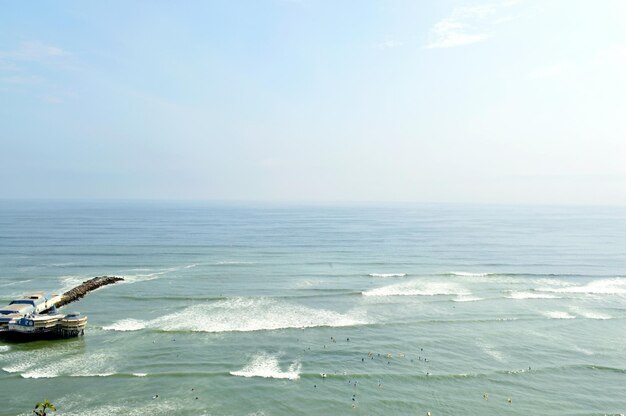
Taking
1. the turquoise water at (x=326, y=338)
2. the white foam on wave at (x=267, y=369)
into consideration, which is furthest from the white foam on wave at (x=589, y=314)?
the white foam on wave at (x=267, y=369)

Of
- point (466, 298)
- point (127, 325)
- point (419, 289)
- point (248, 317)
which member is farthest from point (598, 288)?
point (127, 325)

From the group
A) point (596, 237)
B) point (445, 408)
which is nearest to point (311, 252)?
point (445, 408)

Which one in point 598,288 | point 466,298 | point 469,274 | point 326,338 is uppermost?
point 469,274

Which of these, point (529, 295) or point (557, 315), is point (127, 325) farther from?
point (529, 295)

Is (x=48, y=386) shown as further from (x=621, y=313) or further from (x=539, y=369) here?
(x=621, y=313)

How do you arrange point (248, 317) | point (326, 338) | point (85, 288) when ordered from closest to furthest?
point (326, 338)
point (248, 317)
point (85, 288)

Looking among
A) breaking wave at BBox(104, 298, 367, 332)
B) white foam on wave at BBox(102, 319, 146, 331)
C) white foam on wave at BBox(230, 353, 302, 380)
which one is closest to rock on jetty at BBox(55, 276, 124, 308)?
white foam on wave at BBox(102, 319, 146, 331)

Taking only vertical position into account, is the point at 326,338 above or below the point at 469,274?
below
